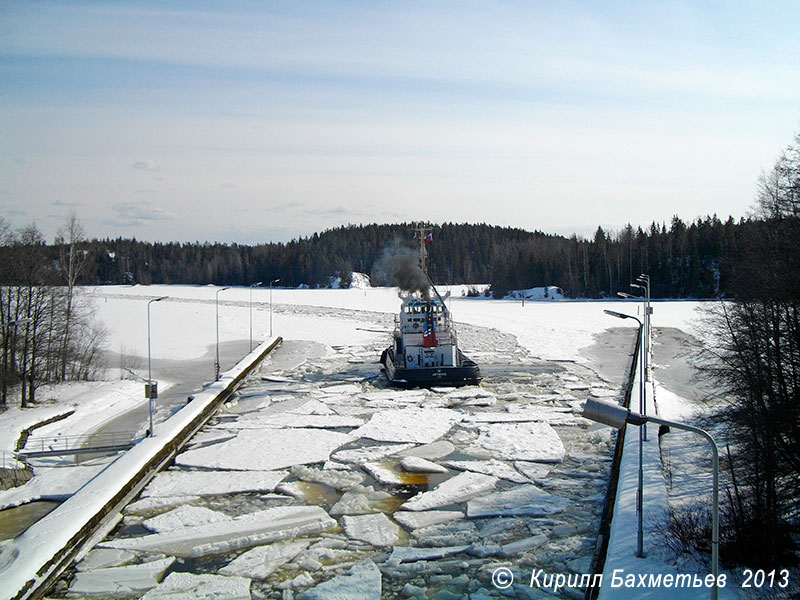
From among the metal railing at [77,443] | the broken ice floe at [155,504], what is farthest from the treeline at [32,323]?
the broken ice floe at [155,504]

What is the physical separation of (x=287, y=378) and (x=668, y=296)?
220 feet

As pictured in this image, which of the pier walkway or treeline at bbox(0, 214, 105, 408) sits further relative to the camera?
treeline at bbox(0, 214, 105, 408)

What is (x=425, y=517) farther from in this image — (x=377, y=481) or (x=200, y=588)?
(x=200, y=588)

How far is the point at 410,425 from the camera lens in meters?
22.1

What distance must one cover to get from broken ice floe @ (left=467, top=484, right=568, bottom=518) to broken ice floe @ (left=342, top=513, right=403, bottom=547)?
1869 millimetres

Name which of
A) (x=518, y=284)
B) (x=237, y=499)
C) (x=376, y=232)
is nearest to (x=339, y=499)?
(x=237, y=499)

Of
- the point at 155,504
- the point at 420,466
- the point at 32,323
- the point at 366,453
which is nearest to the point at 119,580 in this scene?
the point at 155,504

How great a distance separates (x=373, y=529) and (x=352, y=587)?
8.33 feet

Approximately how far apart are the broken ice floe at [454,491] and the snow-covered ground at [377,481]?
55 mm

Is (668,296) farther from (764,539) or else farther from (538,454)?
(764,539)

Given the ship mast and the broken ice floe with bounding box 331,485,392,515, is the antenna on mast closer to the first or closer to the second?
the ship mast

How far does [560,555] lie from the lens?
1244cm

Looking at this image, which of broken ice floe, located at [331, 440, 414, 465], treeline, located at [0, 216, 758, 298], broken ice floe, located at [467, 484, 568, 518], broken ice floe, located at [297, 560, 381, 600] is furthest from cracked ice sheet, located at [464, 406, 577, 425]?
treeline, located at [0, 216, 758, 298]

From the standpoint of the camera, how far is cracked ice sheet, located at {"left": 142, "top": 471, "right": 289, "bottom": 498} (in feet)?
53.0
